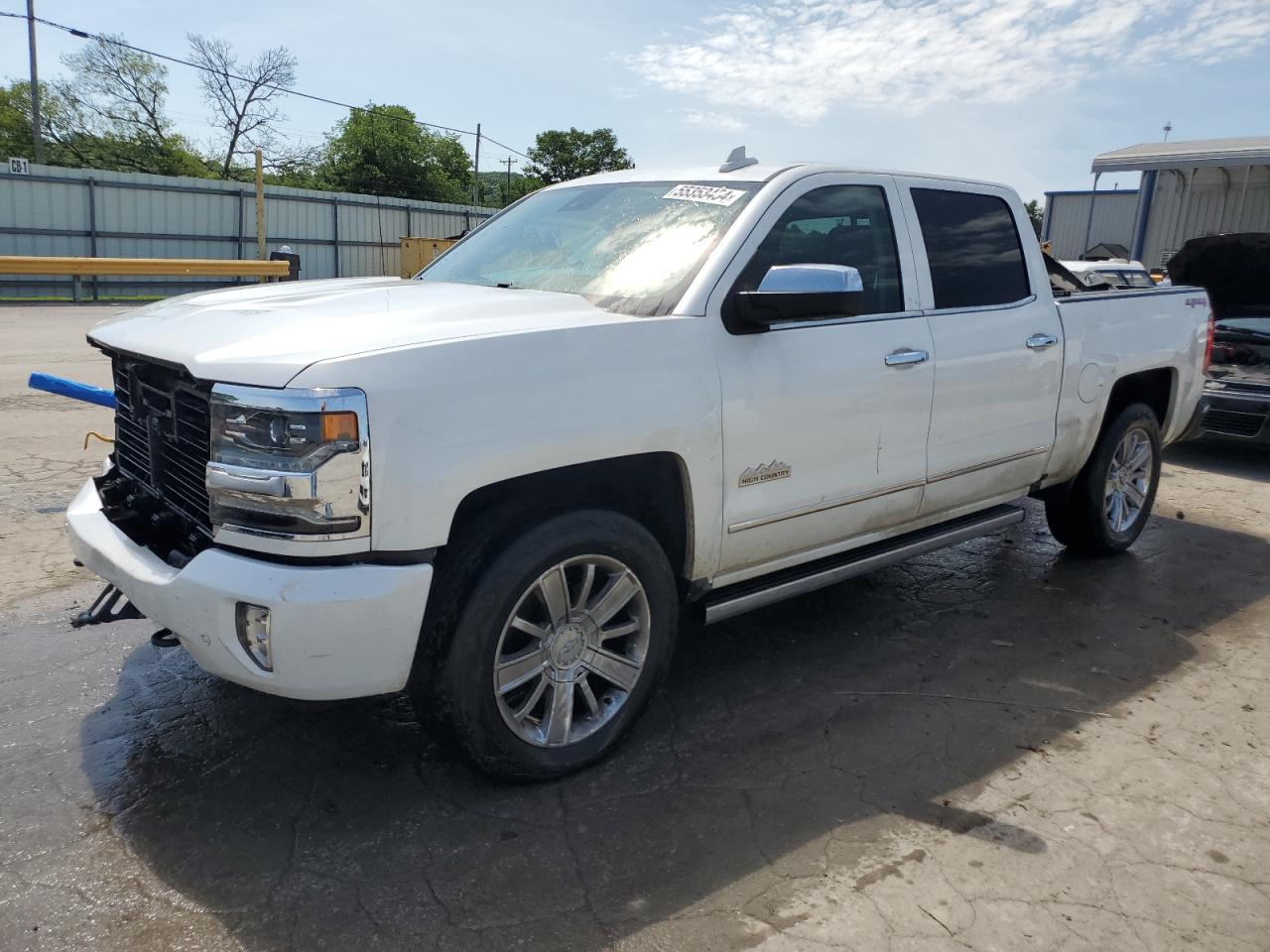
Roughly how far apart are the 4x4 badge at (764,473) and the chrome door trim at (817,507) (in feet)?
0.44

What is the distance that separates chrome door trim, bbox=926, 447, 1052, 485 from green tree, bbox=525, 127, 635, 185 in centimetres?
6126

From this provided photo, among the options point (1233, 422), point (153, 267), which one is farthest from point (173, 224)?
point (1233, 422)

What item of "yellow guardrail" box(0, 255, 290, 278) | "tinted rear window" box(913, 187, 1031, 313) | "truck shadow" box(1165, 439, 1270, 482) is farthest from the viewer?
"yellow guardrail" box(0, 255, 290, 278)

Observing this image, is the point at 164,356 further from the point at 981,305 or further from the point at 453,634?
the point at 981,305

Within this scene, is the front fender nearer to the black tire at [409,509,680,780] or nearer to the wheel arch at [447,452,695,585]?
the wheel arch at [447,452,695,585]

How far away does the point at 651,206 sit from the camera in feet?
12.4

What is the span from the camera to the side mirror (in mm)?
3135

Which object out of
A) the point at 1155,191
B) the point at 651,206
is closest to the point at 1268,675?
the point at 651,206

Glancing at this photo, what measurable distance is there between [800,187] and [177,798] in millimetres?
2917

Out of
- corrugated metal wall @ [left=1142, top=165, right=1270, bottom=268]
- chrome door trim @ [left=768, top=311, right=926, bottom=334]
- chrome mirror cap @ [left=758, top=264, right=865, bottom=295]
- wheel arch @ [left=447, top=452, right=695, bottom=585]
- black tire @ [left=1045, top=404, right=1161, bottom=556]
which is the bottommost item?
black tire @ [left=1045, top=404, right=1161, bottom=556]

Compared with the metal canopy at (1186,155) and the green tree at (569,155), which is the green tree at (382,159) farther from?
the metal canopy at (1186,155)

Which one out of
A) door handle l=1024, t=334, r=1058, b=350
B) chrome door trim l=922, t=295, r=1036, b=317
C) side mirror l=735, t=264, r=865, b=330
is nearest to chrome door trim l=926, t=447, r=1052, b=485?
door handle l=1024, t=334, r=1058, b=350

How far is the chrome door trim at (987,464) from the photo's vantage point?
4109mm

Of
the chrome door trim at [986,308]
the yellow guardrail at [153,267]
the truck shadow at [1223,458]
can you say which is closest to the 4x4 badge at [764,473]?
the chrome door trim at [986,308]
